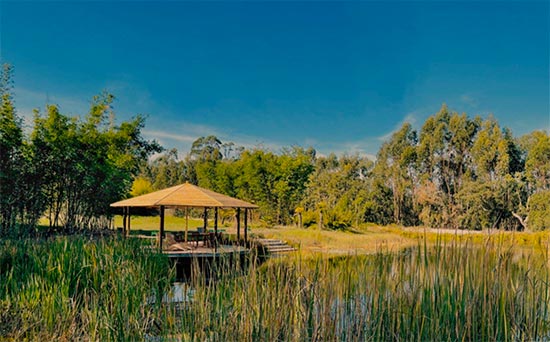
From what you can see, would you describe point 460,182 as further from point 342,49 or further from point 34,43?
point 34,43

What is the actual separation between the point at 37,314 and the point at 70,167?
29.6 ft

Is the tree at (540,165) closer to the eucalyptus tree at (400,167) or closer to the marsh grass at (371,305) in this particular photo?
the eucalyptus tree at (400,167)

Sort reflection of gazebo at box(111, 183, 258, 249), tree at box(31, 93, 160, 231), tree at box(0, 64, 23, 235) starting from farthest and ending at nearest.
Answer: tree at box(31, 93, 160, 231), reflection of gazebo at box(111, 183, 258, 249), tree at box(0, 64, 23, 235)

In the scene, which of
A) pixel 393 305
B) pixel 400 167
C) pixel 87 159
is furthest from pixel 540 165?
pixel 393 305

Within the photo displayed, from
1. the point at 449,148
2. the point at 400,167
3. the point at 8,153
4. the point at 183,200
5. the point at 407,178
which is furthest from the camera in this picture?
the point at 449,148

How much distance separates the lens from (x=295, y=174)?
23.6 m

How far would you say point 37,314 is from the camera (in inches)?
152

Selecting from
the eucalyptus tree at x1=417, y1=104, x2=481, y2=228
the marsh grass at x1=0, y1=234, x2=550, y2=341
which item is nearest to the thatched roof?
the marsh grass at x1=0, y1=234, x2=550, y2=341

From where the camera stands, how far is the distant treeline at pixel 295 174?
1094 cm

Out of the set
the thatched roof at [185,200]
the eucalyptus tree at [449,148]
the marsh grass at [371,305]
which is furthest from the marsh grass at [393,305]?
the eucalyptus tree at [449,148]

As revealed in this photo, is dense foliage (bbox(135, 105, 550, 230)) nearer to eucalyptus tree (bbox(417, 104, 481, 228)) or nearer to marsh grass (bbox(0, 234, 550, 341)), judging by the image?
eucalyptus tree (bbox(417, 104, 481, 228))

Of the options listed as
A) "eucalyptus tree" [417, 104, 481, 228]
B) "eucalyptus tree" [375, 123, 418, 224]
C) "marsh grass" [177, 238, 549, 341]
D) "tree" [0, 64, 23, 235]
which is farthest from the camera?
"eucalyptus tree" [417, 104, 481, 228]

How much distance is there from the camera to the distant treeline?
1094 cm

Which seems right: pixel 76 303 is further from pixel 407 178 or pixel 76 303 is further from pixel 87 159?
pixel 407 178
